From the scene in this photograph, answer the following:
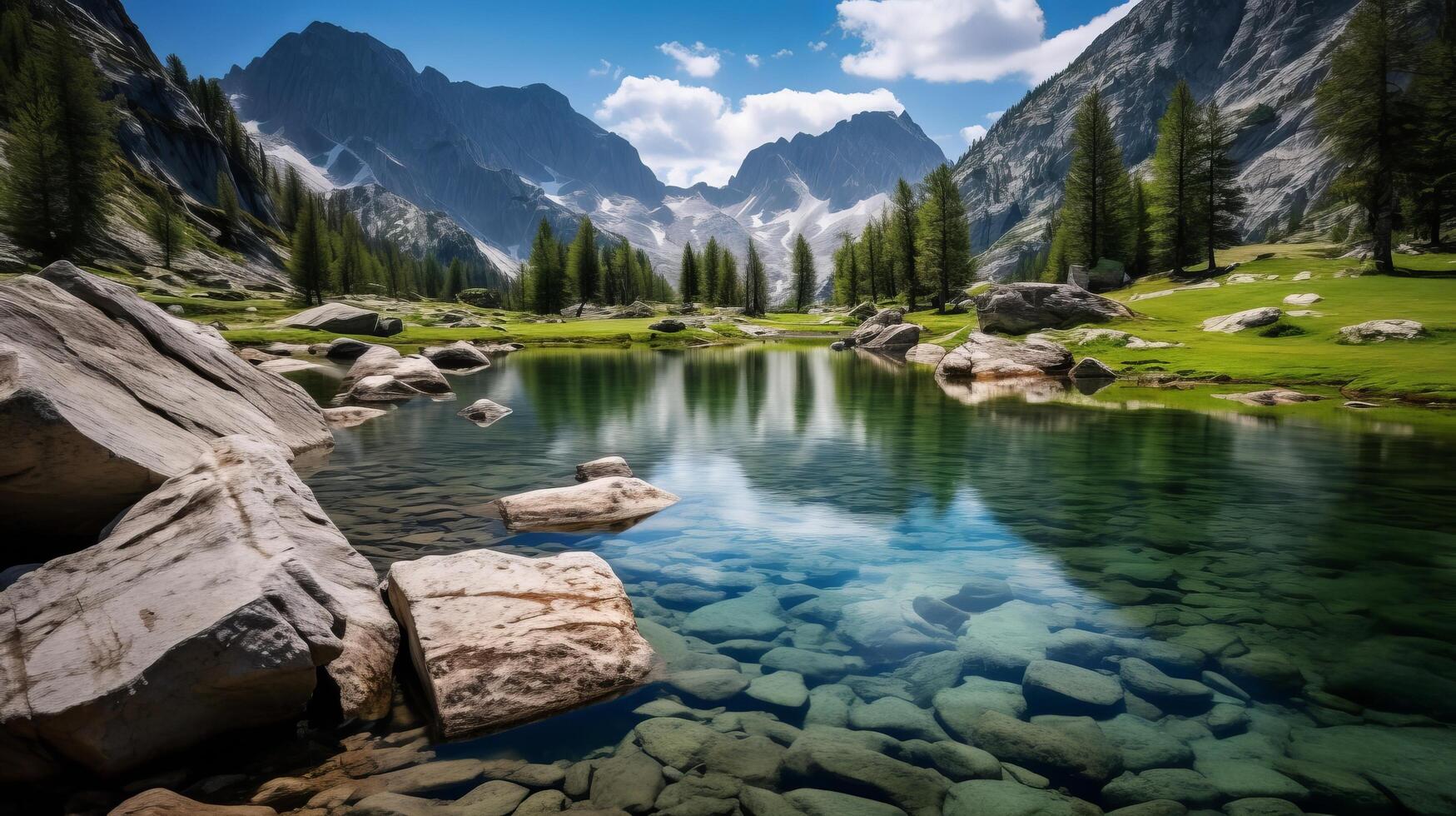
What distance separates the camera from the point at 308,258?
309 ft

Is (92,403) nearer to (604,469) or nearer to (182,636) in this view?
(182,636)

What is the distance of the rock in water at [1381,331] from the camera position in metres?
29.3

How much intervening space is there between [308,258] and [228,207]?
2397 inches

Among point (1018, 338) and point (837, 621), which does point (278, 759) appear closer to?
point (837, 621)

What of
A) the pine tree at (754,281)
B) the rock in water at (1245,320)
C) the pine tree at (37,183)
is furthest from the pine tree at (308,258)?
the rock in water at (1245,320)

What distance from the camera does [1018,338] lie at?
46062 millimetres

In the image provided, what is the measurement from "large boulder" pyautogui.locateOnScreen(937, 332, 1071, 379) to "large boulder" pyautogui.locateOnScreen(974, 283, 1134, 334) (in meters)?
7.02

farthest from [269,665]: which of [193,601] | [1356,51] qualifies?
[1356,51]

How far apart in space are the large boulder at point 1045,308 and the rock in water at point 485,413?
37176 millimetres

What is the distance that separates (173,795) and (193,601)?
1.35 metres

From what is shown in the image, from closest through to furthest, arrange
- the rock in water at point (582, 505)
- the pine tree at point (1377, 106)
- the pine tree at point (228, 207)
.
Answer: the rock in water at point (582, 505) < the pine tree at point (1377, 106) < the pine tree at point (228, 207)

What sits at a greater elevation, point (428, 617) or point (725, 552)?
point (428, 617)

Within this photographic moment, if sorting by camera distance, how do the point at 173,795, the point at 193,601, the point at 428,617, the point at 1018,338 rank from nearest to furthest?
the point at 173,795, the point at 193,601, the point at 428,617, the point at 1018,338

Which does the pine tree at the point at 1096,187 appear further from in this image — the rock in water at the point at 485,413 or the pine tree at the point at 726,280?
the pine tree at the point at 726,280
